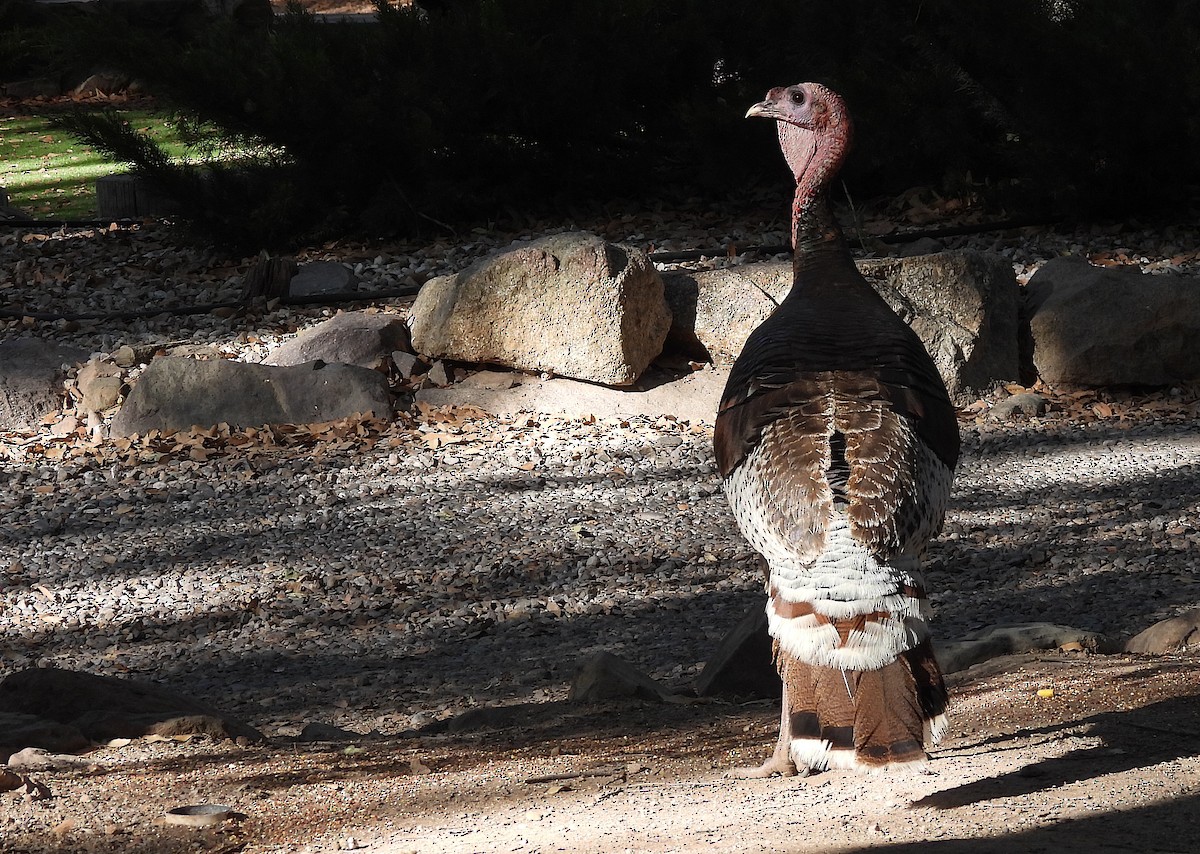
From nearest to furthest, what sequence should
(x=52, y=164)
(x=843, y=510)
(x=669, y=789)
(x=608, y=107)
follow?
1. (x=843, y=510)
2. (x=669, y=789)
3. (x=608, y=107)
4. (x=52, y=164)

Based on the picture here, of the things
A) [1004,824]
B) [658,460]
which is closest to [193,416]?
[658,460]

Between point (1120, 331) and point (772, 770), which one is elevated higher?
point (1120, 331)

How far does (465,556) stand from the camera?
662 cm

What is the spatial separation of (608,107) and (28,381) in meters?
5.38

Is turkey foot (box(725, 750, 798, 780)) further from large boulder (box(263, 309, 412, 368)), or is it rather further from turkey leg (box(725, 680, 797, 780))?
large boulder (box(263, 309, 412, 368))

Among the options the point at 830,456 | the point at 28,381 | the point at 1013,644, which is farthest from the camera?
the point at 28,381

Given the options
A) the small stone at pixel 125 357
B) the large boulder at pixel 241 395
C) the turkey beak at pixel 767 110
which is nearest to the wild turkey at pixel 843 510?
the turkey beak at pixel 767 110

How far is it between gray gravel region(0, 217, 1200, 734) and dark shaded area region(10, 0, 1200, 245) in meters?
3.07

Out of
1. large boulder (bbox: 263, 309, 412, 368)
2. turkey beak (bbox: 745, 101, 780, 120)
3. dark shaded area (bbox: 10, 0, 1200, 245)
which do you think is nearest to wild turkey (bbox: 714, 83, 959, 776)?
turkey beak (bbox: 745, 101, 780, 120)

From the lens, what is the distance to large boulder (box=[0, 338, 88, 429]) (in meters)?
8.48

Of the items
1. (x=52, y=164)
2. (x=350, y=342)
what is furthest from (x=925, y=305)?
(x=52, y=164)

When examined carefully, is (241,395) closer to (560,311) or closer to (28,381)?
(28,381)

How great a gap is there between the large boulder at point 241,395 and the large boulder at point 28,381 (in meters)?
0.61

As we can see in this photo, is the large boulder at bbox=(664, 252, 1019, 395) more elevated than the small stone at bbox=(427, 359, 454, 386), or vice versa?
the large boulder at bbox=(664, 252, 1019, 395)
